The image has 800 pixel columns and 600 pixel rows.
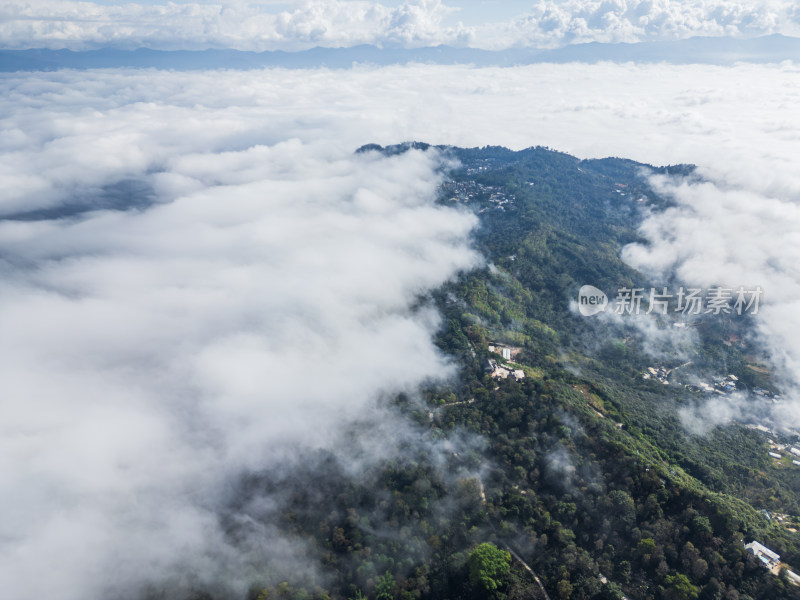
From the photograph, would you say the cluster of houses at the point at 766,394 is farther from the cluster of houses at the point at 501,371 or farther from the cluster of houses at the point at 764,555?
the cluster of houses at the point at 764,555

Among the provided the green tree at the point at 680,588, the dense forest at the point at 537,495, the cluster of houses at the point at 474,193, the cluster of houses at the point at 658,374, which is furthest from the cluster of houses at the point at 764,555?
the cluster of houses at the point at 474,193

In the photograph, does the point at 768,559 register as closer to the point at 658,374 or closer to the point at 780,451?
the point at 780,451

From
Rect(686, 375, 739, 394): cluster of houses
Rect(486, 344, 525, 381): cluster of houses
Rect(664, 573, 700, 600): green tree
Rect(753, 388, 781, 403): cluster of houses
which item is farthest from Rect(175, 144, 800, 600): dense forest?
Rect(686, 375, 739, 394): cluster of houses

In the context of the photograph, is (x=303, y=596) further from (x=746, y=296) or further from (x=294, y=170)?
(x=294, y=170)

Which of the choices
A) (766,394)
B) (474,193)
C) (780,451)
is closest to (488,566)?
(780,451)

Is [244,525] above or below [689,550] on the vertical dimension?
below

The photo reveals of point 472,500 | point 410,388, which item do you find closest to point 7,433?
point 410,388

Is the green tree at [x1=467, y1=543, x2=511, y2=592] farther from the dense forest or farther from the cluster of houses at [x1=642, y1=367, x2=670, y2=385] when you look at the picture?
the cluster of houses at [x1=642, y1=367, x2=670, y2=385]
